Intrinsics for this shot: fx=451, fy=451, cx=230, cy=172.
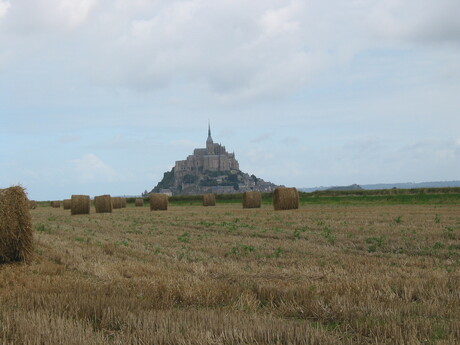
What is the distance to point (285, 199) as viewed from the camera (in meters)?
34.1

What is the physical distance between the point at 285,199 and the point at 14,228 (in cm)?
2518

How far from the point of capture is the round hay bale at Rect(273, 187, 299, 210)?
34000mm

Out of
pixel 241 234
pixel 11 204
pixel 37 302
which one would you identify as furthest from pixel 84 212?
pixel 37 302

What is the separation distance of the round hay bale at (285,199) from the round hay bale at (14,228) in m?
Result: 24.3

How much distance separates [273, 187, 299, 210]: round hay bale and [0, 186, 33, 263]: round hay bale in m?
24.3

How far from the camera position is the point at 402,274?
25.5 feet

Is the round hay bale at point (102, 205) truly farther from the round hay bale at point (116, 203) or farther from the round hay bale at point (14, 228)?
the round hay bale at point (14, 228)

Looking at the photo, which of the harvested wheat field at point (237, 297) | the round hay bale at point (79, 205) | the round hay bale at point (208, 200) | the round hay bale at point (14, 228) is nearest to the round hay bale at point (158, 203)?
the round hay bale at point (79, 205)

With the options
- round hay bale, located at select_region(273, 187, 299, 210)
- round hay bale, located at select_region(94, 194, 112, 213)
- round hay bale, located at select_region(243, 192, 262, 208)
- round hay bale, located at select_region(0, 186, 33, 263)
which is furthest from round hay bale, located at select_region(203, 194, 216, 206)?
round hay bale, located at select_region(0, 186, 33, 263)

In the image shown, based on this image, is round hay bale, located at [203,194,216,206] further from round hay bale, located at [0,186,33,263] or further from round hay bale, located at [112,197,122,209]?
round hay bale, located at [0,186,33,263]

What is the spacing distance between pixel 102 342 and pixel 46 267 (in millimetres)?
5793

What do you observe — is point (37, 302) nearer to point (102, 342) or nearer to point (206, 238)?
point (102, 342)

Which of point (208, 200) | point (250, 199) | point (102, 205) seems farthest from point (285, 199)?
point (208, 200)

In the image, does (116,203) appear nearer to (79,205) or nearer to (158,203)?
(158,203)
